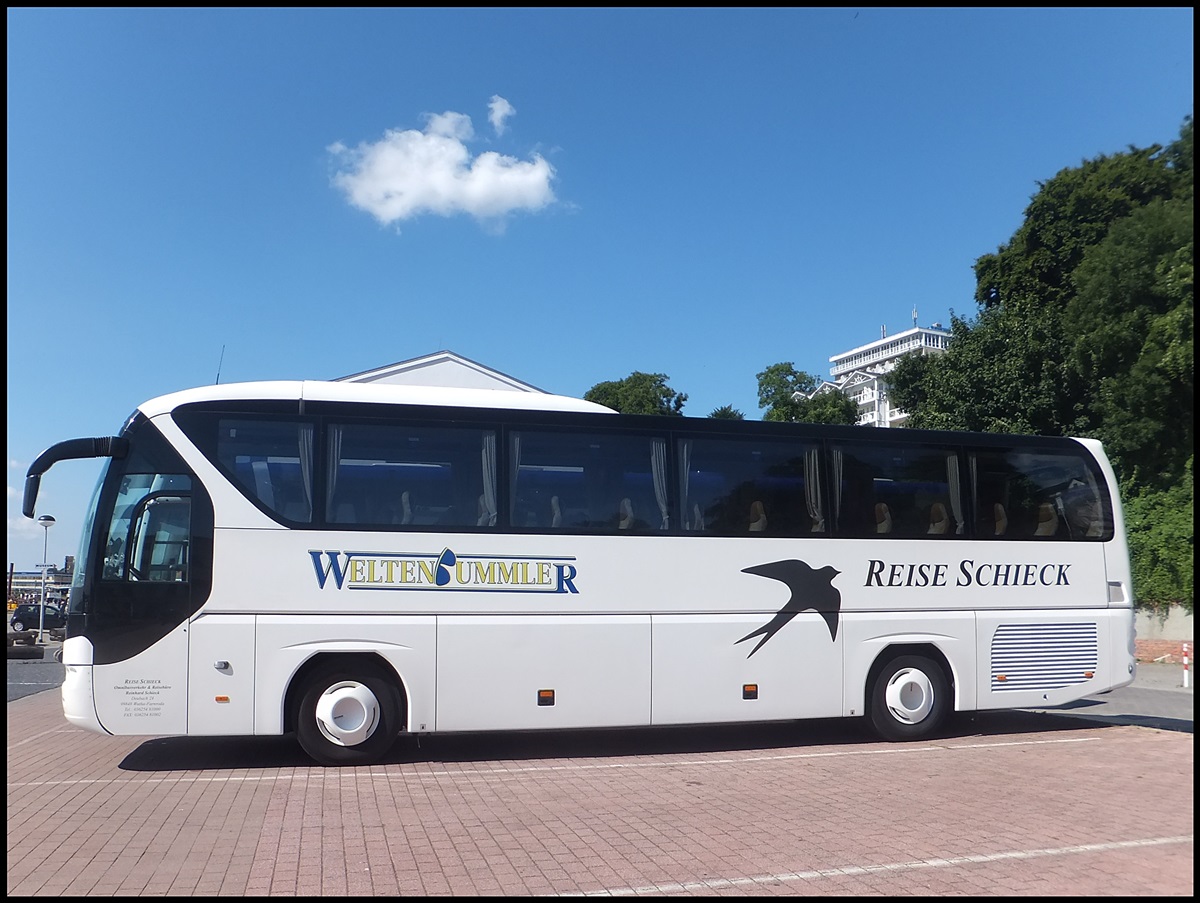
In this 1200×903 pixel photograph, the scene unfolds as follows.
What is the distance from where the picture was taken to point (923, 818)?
734 centimetres

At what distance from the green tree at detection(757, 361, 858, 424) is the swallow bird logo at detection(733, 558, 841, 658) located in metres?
46.1

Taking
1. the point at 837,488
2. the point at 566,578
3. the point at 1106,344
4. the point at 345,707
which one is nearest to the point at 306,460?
the point at 345,707

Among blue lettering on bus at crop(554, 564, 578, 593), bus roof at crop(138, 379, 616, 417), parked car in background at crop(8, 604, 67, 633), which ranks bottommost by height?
parked car in background at crop(8, 604, 67, 633)

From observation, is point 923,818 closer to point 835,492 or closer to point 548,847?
point 548,847

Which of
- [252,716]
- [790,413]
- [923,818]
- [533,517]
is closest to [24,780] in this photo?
[252,716]

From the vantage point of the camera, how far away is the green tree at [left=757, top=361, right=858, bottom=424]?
5762 centimetres

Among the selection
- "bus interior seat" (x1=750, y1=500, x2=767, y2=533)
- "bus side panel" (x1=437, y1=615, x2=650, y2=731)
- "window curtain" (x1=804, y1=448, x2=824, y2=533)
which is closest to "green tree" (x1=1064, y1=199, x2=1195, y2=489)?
"window curtain" (x1=804, y1=448, x2=824, y2=533)

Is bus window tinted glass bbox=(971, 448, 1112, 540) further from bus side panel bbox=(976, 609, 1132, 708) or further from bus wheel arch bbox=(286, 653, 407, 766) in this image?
bus wheel arch bbox=(286, 653, 407, 766)

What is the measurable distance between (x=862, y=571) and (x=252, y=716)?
6589 millimetres

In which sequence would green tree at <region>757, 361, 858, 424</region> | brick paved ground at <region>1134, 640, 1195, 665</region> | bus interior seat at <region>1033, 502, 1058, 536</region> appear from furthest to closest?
green tree at <region>757, 361, 858, 424</region>
brick paved ground at <region>1134, 640, 1195, 665</region>
bus interior seat at <region>1033, 502, 1058, 536</region>

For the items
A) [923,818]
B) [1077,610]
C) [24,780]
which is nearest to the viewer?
[923,818]

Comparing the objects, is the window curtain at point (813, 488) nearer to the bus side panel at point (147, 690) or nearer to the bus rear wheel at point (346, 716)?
the bus rear wheel at point (346, 716)

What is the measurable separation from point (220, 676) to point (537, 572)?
3152 millimetres

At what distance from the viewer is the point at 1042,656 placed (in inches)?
472
